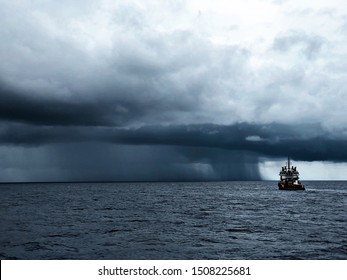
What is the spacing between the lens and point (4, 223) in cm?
4672

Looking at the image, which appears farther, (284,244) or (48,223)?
(48,223)

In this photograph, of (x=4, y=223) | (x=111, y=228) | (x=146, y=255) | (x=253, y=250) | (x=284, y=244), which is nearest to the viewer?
(x=146, y=255)

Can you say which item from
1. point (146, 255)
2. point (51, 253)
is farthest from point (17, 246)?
point (146, 255)

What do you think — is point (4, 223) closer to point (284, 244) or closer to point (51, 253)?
point (51, 253)

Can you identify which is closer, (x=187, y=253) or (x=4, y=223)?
(x=187, y=253)

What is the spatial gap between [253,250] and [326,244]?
299 inches

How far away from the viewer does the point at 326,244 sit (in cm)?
3150

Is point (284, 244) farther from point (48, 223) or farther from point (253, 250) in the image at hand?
point (48, 223)

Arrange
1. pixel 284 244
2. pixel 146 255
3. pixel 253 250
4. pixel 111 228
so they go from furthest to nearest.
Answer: pixel 111 228, pixel 284 244, pixel 253 250, pixel 146 255

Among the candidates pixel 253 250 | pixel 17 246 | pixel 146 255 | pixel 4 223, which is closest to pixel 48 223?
pixel 4 223
